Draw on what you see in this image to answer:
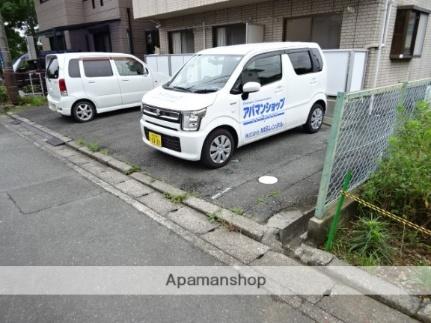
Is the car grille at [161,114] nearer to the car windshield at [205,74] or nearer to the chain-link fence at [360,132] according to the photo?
the car windshield at [205,74]

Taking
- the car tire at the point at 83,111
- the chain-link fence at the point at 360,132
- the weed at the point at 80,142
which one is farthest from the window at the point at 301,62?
the car tire at the point at 83,111

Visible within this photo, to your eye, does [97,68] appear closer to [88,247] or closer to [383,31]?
[88,247]

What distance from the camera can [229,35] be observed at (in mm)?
10508

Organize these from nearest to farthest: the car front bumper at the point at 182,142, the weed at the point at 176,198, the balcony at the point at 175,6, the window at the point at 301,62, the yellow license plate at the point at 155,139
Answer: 1. the weed at the point at 176,198
2. the car front bumper at the point at 182,142
3. the yellow license plate at the point at 155,139
4. the window at the point at 301,62
5. the balcony at the point at 175,6

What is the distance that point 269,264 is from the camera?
2695mm

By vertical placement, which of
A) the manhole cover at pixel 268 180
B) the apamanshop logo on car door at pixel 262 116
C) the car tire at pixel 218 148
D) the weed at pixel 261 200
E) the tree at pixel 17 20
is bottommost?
the weed at pixel 261 200

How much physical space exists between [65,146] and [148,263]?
461 cm

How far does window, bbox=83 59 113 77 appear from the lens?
769 centimetres

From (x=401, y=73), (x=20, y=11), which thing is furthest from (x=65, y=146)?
(x=20, y=11)

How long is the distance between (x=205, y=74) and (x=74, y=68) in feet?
14.0

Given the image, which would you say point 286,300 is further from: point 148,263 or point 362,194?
point 362,194

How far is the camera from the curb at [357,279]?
2150 mm

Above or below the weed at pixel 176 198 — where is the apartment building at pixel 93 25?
above

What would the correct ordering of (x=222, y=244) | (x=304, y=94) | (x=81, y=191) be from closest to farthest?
(x=222, y=244) < (x=81, y=191) < (x=304, y=94)
